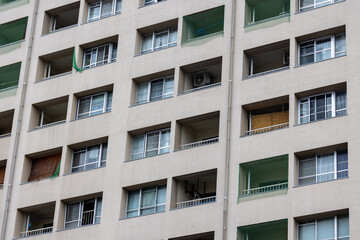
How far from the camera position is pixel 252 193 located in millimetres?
44688

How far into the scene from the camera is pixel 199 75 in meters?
48.8

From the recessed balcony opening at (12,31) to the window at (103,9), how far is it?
14.1 ft

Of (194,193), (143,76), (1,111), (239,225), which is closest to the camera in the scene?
(239,225)

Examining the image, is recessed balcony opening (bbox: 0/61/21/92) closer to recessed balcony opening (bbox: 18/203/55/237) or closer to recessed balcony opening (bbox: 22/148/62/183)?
recessed balcony opening (bbox: 22/148/62/183)

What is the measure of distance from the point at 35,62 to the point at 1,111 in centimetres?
338

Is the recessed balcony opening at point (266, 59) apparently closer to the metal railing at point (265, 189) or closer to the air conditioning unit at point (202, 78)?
the air conditioning unit at point (202, 78)

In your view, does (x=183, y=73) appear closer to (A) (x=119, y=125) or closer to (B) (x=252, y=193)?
(A) (x=119, y=125)

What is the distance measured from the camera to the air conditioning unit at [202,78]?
48.4 m

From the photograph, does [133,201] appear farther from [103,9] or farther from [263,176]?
[103,9]

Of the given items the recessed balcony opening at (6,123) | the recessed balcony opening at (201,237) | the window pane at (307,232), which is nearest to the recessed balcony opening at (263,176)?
the recessed balcony opening at (201,237)

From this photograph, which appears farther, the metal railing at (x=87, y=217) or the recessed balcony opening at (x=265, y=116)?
the metal railing at (x=87, y=217)

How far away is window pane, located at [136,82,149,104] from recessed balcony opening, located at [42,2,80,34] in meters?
7.71

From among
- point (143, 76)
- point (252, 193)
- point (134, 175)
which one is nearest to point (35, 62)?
point (143, 76)

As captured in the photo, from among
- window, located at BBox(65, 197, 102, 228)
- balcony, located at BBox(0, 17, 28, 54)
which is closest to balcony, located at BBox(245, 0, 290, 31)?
window, located at BBox(65, 197, 102, 228)
